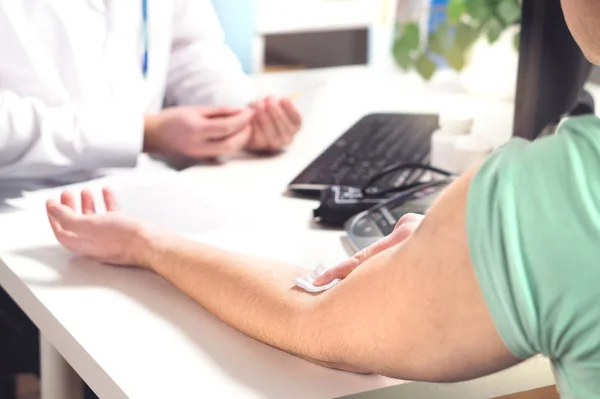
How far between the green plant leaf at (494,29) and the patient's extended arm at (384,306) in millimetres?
964

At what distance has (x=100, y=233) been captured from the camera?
1061 mm

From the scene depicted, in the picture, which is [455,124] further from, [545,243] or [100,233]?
[545,243]

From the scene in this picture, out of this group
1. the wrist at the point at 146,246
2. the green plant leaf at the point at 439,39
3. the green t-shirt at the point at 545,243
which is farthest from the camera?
the green plant leaf at the point at 439,39

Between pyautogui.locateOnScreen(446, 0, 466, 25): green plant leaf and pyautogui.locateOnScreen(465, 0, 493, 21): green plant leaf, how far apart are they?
3cm

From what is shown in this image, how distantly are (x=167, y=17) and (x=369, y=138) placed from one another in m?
0.46

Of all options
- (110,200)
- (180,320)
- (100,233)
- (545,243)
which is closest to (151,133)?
(110,200)

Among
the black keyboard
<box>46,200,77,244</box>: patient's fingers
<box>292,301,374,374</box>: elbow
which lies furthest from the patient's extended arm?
the black keyboard

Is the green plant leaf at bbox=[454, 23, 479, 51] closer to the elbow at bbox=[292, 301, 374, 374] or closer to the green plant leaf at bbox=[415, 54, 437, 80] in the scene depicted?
the green plant leaf at bbox=[415, 54, 437, 80]

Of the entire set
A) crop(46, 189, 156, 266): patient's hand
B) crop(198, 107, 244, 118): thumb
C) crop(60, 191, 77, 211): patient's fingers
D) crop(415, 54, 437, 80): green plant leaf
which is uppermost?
crop(415, 54, 437, 80): green plant leaf

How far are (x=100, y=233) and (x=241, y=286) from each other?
24 cm

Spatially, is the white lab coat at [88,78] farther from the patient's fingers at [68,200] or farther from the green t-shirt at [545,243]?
the green t-shirt at [545,243]

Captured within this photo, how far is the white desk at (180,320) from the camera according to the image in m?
0.81

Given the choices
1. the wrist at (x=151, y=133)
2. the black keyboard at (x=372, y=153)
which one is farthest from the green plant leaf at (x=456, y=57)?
the wrist at (x=151, y=133)

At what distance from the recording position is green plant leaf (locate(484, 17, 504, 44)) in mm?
1754
